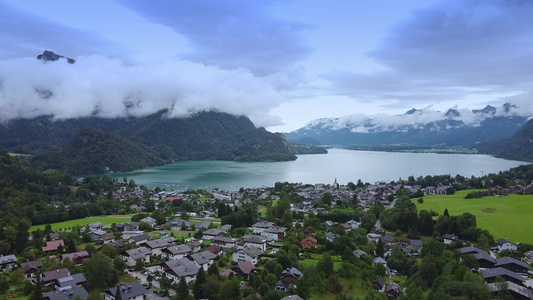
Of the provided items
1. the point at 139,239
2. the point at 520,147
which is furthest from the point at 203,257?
the point at 520,147

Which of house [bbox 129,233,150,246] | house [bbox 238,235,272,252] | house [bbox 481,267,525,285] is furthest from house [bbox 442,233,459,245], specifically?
house [bbox 129,233,150,246]

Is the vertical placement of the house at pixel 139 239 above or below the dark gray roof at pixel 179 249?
below

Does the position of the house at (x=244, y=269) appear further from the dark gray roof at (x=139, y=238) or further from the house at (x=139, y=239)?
the dark gray roof at (x=139, y=238)

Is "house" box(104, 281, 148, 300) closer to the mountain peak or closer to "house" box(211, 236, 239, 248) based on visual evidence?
"house" box(211, 236, 239, 248)

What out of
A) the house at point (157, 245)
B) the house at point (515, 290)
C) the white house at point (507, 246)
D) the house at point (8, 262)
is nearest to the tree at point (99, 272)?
the house at point (157, 245)

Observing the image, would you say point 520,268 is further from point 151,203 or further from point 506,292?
point 151,203

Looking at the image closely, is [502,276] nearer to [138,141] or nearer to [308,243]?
[308,243]

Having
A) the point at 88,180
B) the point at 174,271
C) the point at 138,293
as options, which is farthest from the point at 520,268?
the point at 88,180
